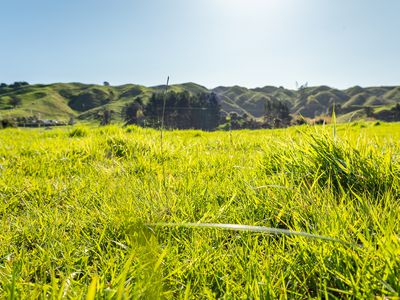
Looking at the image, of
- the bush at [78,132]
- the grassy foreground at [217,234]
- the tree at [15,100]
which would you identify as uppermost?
the tree at [15,100]

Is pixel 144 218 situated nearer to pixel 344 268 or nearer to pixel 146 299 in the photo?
pixel 146 299

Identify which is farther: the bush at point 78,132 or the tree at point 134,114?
the bush at point 78,132

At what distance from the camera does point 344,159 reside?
2605 mm

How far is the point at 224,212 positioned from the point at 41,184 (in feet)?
7.72

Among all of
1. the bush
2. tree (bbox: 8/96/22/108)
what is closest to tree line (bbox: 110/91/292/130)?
the bush

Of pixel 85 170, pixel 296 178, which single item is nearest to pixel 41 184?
pixel 85 170

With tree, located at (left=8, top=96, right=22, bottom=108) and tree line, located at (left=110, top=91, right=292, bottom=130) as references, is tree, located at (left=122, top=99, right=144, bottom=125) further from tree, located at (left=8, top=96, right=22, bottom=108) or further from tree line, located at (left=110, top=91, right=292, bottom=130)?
tree, located at (left=8, top=96, right=22, bottom=108)

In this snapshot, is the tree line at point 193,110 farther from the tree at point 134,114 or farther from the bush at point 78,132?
the bush at point 78,132

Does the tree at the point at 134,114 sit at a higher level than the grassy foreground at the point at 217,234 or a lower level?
higher

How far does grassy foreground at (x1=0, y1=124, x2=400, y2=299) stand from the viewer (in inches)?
51.6

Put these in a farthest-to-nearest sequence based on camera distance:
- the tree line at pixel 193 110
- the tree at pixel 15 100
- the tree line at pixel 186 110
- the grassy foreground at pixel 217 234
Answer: the tree at pixel 15 100
the tree line at pixel 193 110
the tree line at pixel 186 110
the grassy foreground at pixel 217 234

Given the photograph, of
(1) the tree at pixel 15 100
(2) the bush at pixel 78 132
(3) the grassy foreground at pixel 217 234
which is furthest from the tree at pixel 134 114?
(1) the tree at pixel 15 100

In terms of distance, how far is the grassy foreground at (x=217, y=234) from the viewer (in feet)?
4.30

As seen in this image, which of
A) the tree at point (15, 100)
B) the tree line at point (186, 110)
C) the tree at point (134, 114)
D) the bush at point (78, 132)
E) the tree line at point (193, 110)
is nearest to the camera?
the tree at point (134, 114)
